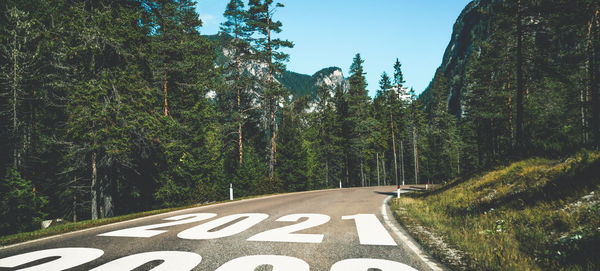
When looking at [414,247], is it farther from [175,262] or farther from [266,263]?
[175,262]

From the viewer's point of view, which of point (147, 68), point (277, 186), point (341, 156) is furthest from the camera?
point (341, 156)

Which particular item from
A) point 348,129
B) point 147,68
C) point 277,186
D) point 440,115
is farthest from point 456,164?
point 147,68

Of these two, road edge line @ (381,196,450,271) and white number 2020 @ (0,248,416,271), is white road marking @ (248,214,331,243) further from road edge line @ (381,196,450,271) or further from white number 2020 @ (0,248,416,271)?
road edge line @ (381,196,450,271)

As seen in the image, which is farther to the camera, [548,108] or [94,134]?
[548,108]

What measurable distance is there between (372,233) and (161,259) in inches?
142

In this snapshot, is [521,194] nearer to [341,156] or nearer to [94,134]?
[94,134]

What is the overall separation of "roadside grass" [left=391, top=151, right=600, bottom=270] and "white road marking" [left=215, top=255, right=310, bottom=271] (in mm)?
1959

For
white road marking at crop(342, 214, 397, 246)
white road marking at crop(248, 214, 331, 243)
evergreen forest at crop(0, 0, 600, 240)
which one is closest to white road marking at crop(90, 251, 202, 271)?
white road marking at crop(248, 214, 331, 243)

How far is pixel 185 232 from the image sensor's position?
5059 millimetres

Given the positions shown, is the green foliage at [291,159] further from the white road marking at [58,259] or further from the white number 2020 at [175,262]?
the white number 2020 at [175,262]

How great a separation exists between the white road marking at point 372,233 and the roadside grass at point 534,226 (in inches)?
22.5

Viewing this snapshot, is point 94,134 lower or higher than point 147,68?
lower

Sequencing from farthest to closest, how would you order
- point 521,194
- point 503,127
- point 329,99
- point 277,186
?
point 329,99
point 503,127
point 277,186
point 521,194

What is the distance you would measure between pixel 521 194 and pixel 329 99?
41.5 metres
